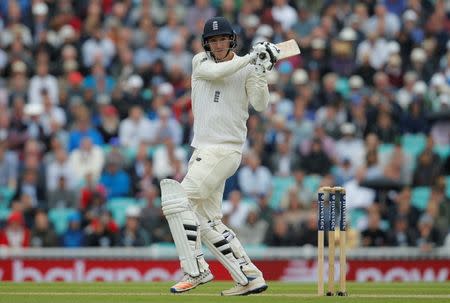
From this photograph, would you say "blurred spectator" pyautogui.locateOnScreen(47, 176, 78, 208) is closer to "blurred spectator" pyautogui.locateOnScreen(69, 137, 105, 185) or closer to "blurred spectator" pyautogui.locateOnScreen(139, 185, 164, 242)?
"blurred spectator" pyautogui.locateOnScreen(69, 137, 105, 185)

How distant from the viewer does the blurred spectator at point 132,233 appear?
18.0 meters

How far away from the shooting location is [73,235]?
1817 centimetres

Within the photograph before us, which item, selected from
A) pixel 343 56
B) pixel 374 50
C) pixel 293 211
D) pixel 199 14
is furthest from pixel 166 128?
pixel 374 50

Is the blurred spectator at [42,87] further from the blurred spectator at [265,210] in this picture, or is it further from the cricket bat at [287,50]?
the cricket bat at [287,50]

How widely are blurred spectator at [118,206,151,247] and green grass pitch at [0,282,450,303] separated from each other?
4.49 metres

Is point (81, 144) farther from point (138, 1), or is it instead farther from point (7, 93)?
point (138, 1)

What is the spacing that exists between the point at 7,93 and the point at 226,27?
973 cm

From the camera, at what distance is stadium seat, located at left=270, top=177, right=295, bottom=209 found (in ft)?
61.6

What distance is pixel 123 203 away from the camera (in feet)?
62.0

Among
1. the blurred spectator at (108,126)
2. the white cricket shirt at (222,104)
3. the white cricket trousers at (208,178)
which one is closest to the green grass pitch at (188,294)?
the white cricket trousers at (208,178)

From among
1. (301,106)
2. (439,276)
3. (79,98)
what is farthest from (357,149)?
(79,98)

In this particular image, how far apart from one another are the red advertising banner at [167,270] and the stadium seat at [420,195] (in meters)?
1.84

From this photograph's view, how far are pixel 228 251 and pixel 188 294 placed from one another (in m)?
0.50

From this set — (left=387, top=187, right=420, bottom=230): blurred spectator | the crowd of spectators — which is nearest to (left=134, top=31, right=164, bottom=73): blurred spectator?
the crowd of spectators
